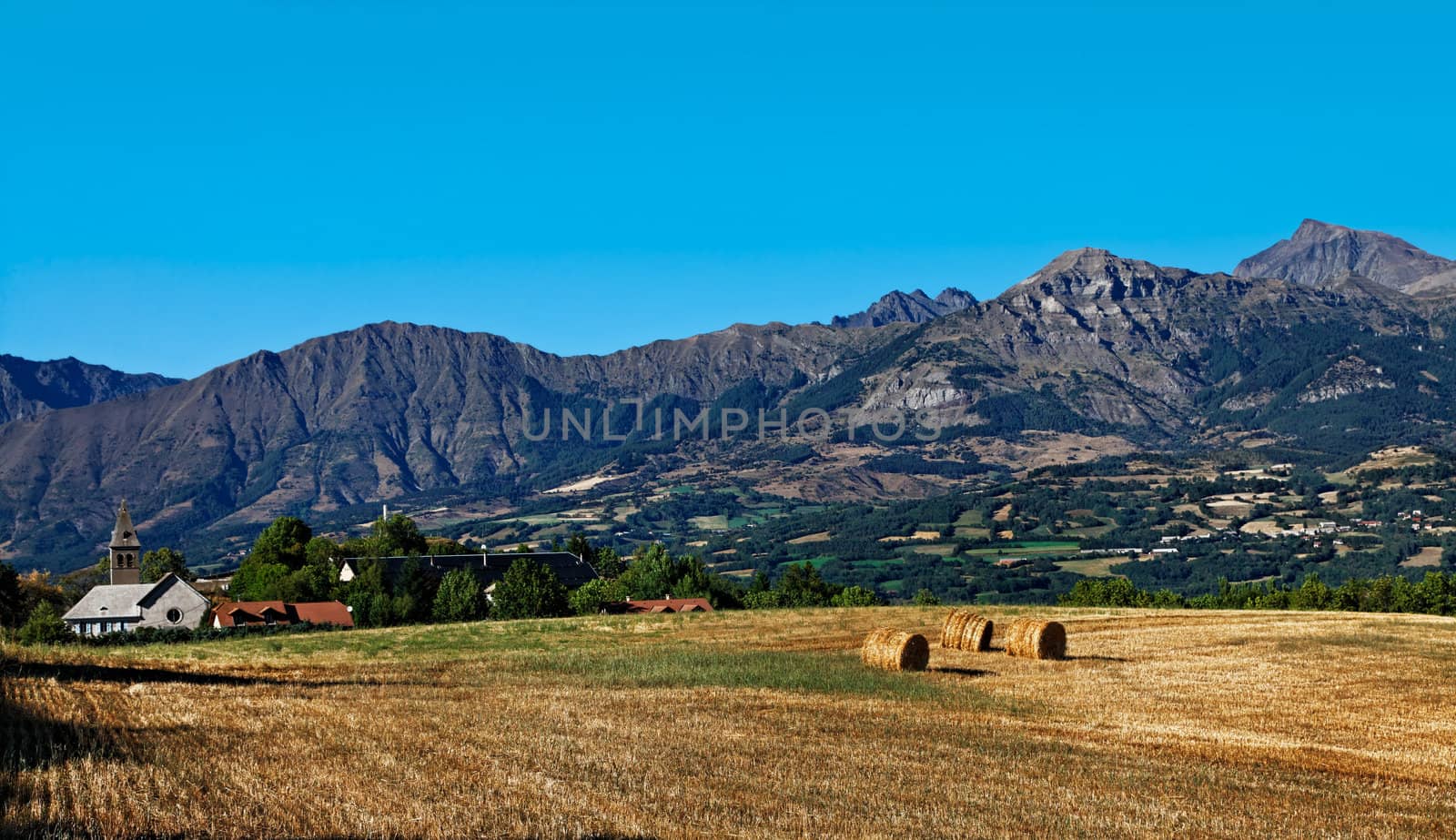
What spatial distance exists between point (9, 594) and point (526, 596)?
4337 cm

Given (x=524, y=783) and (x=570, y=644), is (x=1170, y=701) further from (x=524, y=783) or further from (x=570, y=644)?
(x=570, y=644)

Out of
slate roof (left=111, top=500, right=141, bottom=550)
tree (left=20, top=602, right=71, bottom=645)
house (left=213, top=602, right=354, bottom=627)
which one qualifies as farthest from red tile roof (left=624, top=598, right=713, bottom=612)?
slate roof (left=111, top=500, right=141, bottom=550)

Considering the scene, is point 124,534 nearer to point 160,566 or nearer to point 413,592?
point 160,566

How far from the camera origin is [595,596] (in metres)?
119

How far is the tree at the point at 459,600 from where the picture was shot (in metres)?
96.5

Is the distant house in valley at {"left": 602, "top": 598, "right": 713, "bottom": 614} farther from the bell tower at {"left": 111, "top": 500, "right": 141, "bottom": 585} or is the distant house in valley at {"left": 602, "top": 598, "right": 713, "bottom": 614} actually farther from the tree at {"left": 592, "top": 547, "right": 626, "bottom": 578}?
the bell tower at {"left": 111, "top": 500, "right": 141, "bottom": 585}

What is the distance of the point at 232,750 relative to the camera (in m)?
22.3

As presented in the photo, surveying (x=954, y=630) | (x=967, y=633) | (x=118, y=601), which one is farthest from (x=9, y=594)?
(x=967, y=633)

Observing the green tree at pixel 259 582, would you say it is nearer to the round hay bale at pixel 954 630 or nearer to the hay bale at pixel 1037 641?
the round hay bale at pixel 954 630

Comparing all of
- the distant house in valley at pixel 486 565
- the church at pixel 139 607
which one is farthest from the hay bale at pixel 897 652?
the distant house in valley at pixel 486 565

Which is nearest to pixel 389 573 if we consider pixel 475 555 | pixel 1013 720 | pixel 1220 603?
pixel 475 555

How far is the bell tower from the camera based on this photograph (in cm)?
12319

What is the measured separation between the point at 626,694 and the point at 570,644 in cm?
2256

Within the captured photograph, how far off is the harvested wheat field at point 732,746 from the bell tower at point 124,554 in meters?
86.2
